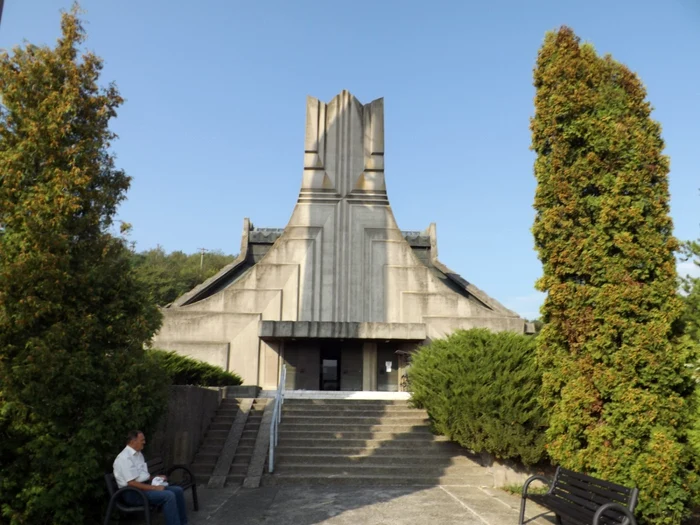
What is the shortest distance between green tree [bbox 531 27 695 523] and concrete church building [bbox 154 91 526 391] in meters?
14.9

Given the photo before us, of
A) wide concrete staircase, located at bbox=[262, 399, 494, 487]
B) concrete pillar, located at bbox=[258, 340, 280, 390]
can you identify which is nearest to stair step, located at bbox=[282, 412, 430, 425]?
wide concrete staircase, located at bbox=[262, 399, 494, 487]

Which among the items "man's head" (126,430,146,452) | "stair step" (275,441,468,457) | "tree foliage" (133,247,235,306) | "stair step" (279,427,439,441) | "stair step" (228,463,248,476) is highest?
"tree foliage" (133,247,235,306)

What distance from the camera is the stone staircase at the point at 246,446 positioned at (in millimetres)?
9812

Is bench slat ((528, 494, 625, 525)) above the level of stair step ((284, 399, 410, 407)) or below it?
below

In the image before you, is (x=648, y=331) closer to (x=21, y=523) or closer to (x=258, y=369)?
(x=21, y=523)

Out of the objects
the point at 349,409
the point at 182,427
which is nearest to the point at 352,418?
the point at 349,409

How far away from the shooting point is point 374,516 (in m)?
7.30

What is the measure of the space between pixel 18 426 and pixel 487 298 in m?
24.1

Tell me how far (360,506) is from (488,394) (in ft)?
11.6

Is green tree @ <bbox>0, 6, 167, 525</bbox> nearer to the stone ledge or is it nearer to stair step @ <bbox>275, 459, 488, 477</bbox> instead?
stair step @ <bbox>275, 459, 488, 477</bbox>

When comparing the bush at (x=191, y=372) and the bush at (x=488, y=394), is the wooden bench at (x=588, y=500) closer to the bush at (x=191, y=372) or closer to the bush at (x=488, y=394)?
the bush at (x=488, y=394)

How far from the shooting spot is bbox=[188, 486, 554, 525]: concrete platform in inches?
281

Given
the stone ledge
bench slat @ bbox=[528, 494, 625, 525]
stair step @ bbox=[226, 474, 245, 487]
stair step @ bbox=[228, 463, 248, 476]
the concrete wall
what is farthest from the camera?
the stone ledge

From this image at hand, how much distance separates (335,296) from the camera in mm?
24422
